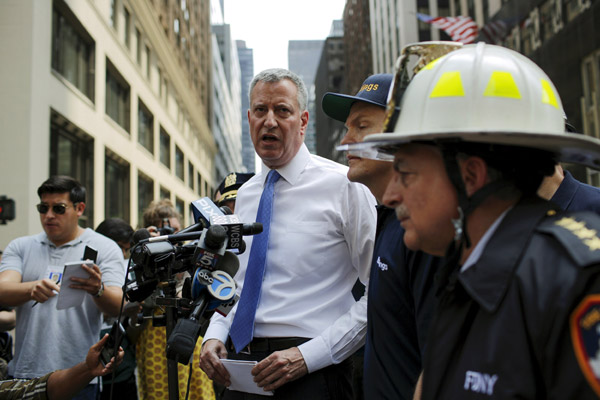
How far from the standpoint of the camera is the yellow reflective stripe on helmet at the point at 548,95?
1409mm

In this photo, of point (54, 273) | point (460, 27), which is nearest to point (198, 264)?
point (54, 273)

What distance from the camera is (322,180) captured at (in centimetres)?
312

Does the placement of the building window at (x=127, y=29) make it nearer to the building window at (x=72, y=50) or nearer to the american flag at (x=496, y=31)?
the building window at (x=72, y=50)

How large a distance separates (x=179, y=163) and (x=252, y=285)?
3325 centimetres

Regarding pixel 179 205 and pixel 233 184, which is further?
pixel 179 205

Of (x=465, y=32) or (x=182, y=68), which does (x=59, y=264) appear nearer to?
(x=465, y=32)

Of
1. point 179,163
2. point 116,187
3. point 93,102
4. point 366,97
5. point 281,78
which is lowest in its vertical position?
point 366,97

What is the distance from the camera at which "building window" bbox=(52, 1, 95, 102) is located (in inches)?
516

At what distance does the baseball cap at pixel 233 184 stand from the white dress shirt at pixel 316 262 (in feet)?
6.36

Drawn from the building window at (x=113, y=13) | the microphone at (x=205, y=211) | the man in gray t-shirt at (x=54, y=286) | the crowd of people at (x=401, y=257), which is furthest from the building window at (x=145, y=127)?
the microphone at (x=205, y=211)

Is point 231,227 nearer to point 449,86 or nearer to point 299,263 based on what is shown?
point 299,263

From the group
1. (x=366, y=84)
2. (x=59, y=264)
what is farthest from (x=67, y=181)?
(x=366, y=84)

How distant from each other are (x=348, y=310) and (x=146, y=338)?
110 inches

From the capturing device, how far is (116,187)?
19.2 metres
